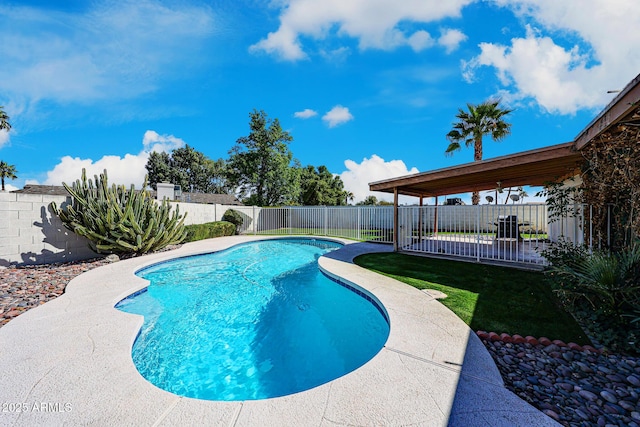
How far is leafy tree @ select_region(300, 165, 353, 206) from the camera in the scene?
1142 inches

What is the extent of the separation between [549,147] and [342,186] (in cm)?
3116

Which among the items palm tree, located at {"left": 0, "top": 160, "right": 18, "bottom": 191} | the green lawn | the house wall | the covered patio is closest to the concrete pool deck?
the green lawn

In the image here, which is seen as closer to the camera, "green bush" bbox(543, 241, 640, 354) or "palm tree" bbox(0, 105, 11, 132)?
"green bush" bbox(543, 241, 640, 354)

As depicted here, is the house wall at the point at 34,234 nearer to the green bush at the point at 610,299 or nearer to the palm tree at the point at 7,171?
the green bush at the point at 610,299

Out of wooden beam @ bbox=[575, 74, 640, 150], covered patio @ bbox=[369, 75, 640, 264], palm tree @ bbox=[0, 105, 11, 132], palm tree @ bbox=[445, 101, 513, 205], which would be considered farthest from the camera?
palm tree @ bbox=[0, 105, 11, 132]

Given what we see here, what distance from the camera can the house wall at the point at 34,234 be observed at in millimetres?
7238

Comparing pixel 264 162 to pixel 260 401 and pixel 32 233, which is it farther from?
pixel 260 401

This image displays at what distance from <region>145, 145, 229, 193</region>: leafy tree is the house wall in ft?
107

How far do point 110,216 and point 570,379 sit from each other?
11.1 m

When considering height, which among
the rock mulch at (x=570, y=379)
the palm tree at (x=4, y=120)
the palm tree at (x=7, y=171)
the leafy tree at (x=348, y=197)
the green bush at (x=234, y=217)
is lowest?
the rock mulch at (x=570, y=379)

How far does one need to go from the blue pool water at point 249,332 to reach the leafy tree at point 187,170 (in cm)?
3658

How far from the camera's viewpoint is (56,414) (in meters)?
2.14

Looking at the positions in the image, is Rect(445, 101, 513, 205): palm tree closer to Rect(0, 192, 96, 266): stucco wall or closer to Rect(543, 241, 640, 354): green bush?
Rect(543, 241, 640, 354): green bush

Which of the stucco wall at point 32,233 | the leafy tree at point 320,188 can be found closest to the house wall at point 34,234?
the stucco wall at point 32,233
